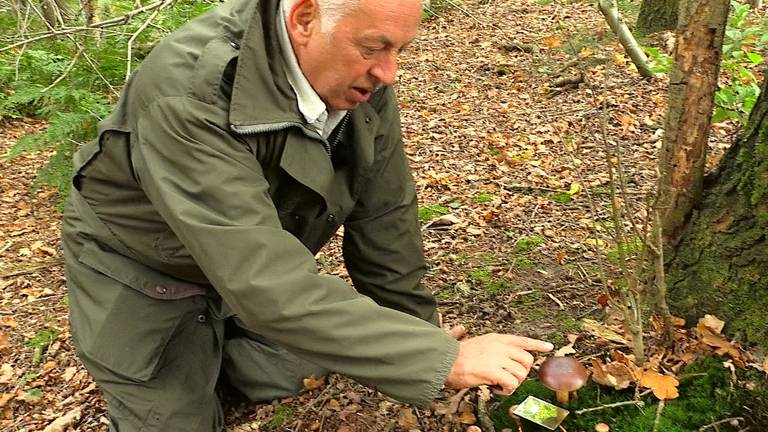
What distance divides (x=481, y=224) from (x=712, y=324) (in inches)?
92.3

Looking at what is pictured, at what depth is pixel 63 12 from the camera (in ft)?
30.3

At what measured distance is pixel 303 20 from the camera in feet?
7.36

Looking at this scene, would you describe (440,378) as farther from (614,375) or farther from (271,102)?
(271,102)

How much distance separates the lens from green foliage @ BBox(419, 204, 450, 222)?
512 cm

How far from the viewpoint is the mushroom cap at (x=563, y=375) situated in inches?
93.2

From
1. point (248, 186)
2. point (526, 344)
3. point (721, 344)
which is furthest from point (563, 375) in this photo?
point (248, 186)

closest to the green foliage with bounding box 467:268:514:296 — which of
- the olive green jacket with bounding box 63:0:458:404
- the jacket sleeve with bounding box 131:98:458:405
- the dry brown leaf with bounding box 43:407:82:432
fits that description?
the olive green jacket with bounding box 63:0:458:404

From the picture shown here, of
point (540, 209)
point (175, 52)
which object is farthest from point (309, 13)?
point (540, 209)

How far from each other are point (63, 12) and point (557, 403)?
972 cm

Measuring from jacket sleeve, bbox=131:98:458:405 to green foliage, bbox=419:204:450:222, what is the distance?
3.00 meters

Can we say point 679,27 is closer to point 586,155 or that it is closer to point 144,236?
point 144,236

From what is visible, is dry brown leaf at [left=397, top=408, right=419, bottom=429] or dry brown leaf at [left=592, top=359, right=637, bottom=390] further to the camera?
dry brown leaf at [left=397, top=408, right=419, bottom=429]

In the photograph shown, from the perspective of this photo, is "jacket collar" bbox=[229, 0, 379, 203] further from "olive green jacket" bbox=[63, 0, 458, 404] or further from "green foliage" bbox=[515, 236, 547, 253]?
"green foliage" bbox=[515, 236, 547, 253]

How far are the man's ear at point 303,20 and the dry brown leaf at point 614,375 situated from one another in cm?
187
